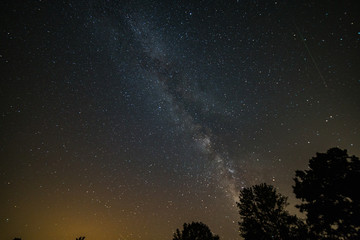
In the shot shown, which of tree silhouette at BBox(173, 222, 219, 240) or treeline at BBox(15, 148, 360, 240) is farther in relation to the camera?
tree silhouette at BBox(173, 222, 219, 240)

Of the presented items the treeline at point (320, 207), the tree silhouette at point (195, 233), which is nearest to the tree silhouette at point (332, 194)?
the treeline at point (320, 207)

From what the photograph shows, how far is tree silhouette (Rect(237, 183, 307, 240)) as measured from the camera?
11727mm

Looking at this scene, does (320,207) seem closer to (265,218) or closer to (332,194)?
(332,194)

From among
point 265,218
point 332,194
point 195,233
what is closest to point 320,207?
point 332,194

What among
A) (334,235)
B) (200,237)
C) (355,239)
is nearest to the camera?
(355,239)

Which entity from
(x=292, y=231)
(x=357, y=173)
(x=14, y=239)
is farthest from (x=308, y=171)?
(x=14, y=239)

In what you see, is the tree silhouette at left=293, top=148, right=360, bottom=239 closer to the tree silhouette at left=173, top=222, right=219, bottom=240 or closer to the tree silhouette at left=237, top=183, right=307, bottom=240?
the tree silhouette at left=237, top=183, right=307, bottom=240

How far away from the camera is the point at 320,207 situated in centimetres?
947

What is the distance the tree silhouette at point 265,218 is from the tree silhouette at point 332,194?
1.59 metres

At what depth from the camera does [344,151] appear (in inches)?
396

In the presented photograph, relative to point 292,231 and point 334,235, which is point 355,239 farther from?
point 292,231

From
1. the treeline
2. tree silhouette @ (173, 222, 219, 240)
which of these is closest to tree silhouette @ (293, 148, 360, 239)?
the treeline

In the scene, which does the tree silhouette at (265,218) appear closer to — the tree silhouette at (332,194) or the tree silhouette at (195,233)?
the tree silhouette at (332,194)

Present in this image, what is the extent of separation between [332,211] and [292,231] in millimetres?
3575
